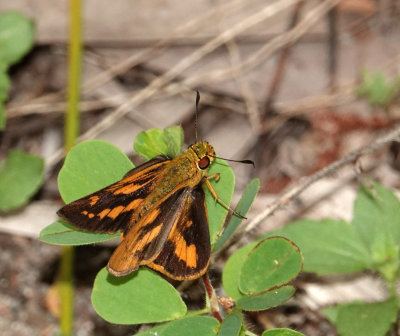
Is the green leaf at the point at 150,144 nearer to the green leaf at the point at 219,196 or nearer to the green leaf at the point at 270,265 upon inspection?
the green leaf at the point at 219,196

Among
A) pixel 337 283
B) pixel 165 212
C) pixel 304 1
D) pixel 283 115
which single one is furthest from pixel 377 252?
pixel 304 1

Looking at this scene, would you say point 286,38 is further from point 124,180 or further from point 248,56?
point 124,180

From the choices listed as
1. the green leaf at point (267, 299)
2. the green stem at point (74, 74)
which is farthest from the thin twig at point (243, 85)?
the green leaf at point (267, 299)

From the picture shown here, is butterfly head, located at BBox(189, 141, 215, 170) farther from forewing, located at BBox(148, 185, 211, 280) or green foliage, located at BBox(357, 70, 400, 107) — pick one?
green foliage, located at BBox(357, 70, 400, 107)

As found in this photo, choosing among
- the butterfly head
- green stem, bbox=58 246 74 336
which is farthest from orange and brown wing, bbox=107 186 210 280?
green stem, bbox=58 246 74 336

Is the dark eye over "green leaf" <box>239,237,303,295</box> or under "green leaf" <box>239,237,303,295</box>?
over
